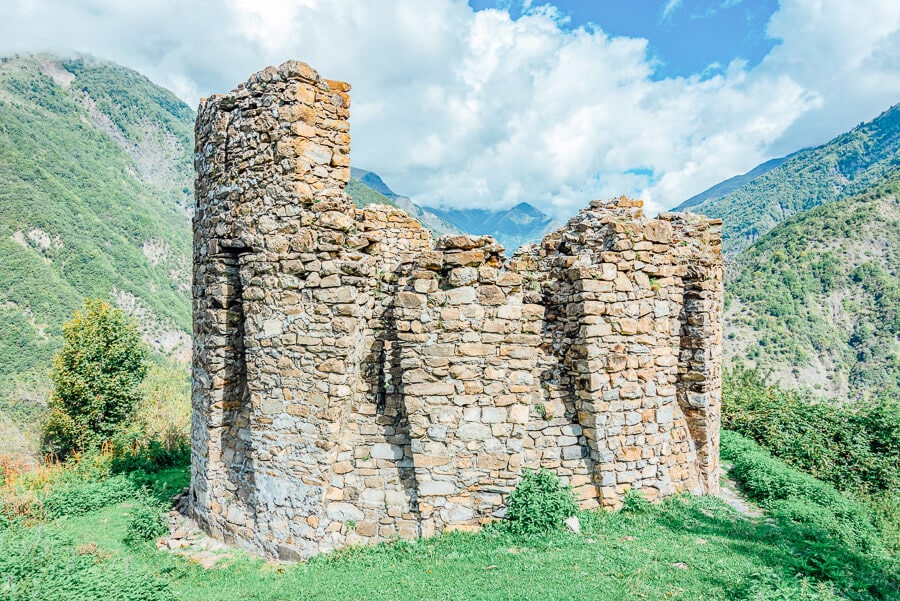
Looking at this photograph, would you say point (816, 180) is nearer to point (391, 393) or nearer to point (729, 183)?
point (729, 183)

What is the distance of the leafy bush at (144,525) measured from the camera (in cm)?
809

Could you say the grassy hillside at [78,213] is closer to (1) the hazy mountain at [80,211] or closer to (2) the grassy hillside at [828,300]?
(1) the hazy mountain at [80,211]

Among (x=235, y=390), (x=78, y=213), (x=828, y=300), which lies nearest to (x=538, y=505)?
(x=235, y=390)

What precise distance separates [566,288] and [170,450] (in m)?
11.7

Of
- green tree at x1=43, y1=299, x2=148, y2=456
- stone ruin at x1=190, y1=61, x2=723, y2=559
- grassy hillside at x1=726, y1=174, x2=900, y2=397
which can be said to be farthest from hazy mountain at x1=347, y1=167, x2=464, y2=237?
grassy hillside at x1=726, y1=174, x2=900, y2=397

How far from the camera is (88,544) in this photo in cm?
779

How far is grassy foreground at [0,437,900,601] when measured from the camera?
559 cm

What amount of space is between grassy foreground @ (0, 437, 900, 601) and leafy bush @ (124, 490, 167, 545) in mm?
186

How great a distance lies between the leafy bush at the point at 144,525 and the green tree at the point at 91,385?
9.45m

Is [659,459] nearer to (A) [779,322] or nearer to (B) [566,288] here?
(B) [566,288]

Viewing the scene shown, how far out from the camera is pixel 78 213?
5144cm

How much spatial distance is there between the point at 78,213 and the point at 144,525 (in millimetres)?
57223

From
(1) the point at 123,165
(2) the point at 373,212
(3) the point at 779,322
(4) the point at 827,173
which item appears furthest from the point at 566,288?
(1) the point at 123,165

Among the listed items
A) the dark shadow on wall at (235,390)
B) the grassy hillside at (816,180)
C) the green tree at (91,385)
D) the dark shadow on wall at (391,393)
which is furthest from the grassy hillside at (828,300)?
the green tree at (91,385)
